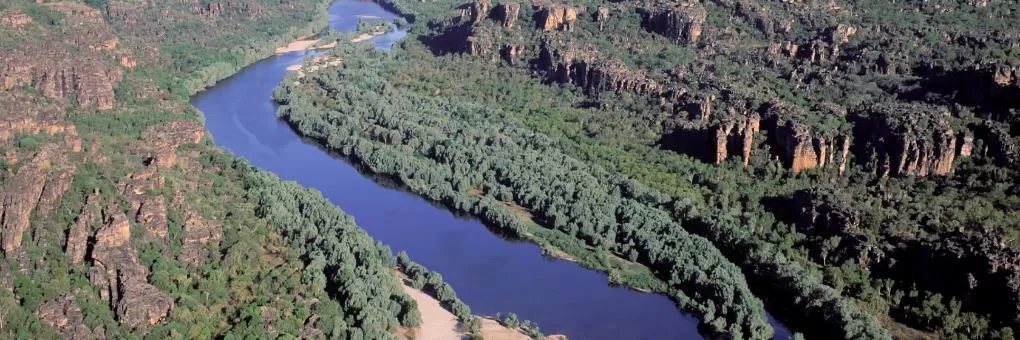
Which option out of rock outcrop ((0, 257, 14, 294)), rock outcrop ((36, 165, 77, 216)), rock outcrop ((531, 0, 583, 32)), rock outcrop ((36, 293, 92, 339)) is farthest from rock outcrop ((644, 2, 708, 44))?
rock outcrop ((0, 257, 14, 294))

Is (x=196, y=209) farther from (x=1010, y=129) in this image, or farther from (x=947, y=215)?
(x=1010, y=129)

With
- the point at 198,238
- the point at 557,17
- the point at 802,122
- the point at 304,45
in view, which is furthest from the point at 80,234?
the point at 304,45

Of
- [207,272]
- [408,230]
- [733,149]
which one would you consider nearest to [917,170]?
[733,149]

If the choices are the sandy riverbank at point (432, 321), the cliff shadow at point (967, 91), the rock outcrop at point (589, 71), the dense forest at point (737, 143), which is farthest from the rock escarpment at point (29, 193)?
the cliff shadow at point (967, 91)

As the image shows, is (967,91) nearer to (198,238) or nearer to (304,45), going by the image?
(198,238)

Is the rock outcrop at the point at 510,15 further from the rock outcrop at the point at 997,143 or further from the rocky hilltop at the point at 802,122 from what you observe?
the rock outcrop at the point at 997,143

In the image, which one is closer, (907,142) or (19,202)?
(19,202)
